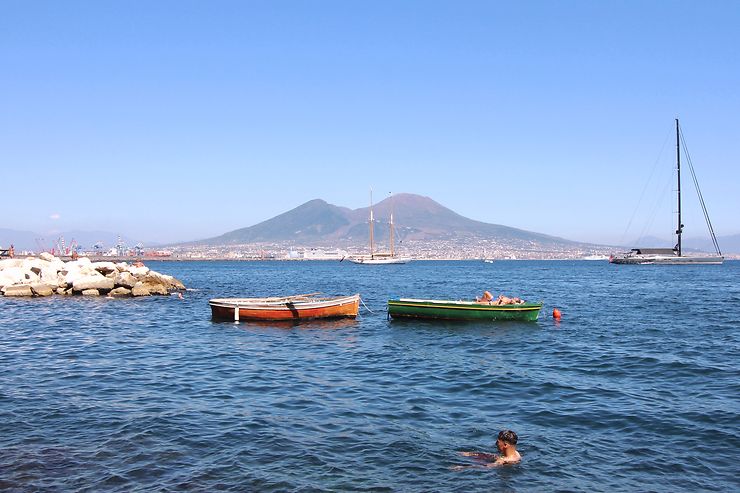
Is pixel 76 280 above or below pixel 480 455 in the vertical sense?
above

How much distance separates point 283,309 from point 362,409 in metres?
19.2

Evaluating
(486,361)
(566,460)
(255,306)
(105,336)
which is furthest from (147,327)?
(566,460)

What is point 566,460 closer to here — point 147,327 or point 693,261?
point 147,327

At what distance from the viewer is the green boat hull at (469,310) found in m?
33.9

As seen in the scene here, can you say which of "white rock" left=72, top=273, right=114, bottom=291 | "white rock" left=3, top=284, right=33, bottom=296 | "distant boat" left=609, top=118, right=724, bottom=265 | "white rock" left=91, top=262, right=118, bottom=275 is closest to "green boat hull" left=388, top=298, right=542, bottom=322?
"white rock" left=72, top=273, right=114, bottom=291

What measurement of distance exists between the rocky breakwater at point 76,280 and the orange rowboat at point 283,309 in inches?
821

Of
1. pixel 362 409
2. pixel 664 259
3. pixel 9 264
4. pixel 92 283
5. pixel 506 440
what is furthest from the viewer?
pixel 664 259

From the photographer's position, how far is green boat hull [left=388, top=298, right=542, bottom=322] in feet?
111

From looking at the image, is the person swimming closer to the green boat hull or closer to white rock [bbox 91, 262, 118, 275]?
the green boat hull

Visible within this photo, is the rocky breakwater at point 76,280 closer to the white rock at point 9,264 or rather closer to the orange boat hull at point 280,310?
the white rock at point 9,264

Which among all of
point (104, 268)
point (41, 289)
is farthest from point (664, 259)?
point (41, 289)

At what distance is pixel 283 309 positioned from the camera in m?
34.3

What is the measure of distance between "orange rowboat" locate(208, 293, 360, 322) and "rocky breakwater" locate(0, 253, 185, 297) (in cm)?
2086

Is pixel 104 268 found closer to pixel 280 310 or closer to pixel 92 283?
pixel 92 283
